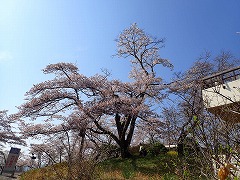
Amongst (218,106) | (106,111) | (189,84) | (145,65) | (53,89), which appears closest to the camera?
(218,106)

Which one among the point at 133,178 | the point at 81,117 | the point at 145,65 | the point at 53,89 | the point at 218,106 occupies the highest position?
the point at 145,65

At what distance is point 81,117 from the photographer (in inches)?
645

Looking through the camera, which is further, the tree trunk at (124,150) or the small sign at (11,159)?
the tree trunk at (124,150)

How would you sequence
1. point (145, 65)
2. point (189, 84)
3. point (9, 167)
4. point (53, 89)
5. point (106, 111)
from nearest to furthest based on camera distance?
1. point (9, 167)
2. point (106, 111)
3. point (53, 89)
4. point (189, 84)
5. point (145, 65)

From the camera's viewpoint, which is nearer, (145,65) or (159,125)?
(159,125)

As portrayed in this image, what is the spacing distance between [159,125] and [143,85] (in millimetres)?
3625

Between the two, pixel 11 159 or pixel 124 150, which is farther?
pixel 124 150

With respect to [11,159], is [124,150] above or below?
above

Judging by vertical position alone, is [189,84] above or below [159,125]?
above

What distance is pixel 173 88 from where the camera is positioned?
63.8ft

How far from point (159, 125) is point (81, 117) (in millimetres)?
5455

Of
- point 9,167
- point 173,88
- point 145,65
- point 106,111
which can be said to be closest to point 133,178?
point 106,111

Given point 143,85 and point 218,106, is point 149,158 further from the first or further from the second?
point 218,106

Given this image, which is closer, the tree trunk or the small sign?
the small sign
